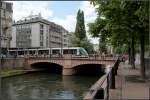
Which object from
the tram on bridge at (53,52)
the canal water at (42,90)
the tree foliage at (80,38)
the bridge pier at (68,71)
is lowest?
the canal water at (42,90)

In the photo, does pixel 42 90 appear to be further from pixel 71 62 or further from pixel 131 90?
pixel 71 62

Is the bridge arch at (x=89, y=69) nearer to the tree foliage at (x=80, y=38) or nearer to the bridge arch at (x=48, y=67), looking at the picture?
the bridge arch at (x=48, y=67)

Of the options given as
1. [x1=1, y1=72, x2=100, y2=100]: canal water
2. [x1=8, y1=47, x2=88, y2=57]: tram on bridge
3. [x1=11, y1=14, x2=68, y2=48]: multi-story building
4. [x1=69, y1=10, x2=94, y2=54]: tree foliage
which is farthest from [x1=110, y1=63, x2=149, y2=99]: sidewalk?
[x1=11, y1=14, x2=68, y2=48]: multi-story building

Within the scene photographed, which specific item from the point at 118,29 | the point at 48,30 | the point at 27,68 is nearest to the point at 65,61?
the point at 27,68

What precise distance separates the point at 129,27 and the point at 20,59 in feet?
170

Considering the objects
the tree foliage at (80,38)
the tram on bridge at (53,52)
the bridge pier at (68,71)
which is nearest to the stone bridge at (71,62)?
the bridge pier at (68,71)

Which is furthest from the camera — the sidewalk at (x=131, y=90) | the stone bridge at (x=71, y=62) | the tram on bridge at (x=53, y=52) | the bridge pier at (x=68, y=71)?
the tram on bridge at (x=53, y=52)

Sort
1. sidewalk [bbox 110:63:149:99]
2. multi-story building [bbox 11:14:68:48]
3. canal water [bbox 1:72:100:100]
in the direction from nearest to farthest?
1. sidewalk [bbox 110:63:149:99]
2. canal water [bbox 1:72:100:100]
3. multi-story building [bbox 11:14:68:48]

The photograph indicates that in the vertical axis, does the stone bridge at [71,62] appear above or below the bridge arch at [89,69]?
above

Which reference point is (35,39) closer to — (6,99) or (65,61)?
(65,61)

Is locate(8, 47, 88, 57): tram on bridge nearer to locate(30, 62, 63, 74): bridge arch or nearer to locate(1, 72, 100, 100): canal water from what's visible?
locate(30, 62, 63, 74): bridge arch

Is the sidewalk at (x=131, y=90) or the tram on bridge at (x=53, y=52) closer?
the sidewalk at (x=131, y=90)

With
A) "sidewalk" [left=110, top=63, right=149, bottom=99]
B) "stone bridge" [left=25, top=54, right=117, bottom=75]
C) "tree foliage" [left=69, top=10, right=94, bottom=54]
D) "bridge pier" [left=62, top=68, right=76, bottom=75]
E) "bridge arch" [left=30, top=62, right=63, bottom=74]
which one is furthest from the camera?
"tree foliage" [left=69, top=10, right=94, bottom=54]

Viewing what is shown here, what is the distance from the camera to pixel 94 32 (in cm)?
2812
